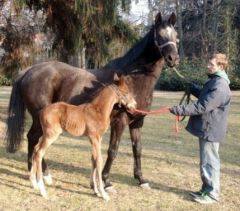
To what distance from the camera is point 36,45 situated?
11875mm

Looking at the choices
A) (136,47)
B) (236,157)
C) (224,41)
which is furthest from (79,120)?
(224,41)

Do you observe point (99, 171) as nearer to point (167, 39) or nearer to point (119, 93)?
point (119, 93)

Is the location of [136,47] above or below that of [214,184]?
above

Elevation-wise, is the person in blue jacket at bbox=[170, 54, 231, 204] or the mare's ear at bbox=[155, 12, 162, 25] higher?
the mare's ear at bbox=[155, 12, 162, 25]

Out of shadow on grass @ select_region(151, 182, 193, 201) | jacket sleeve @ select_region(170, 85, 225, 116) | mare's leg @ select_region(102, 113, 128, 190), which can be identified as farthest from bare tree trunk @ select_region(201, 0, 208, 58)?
jacket sleeve @ select_region(170, 85, 225, 116)

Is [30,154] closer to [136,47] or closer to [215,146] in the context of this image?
[136,47]

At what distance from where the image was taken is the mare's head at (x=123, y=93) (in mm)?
5078

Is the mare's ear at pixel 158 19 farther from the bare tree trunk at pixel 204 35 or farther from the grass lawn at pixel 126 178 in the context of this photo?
the bare tree trunk at pixel 204 35

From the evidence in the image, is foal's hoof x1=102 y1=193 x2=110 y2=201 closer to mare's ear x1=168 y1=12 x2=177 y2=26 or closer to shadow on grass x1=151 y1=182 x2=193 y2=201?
shadow on grass x1=151 y1=182 x2=193 y2=201

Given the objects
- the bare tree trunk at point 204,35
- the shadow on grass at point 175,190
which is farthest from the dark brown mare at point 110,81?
the bare tree trunk at point 204,35

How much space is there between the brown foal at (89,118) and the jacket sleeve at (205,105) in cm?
65

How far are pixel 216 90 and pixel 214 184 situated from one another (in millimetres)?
1200

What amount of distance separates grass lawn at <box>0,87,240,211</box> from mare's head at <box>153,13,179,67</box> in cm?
176

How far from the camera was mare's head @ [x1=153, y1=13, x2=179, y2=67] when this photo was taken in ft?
17.0
